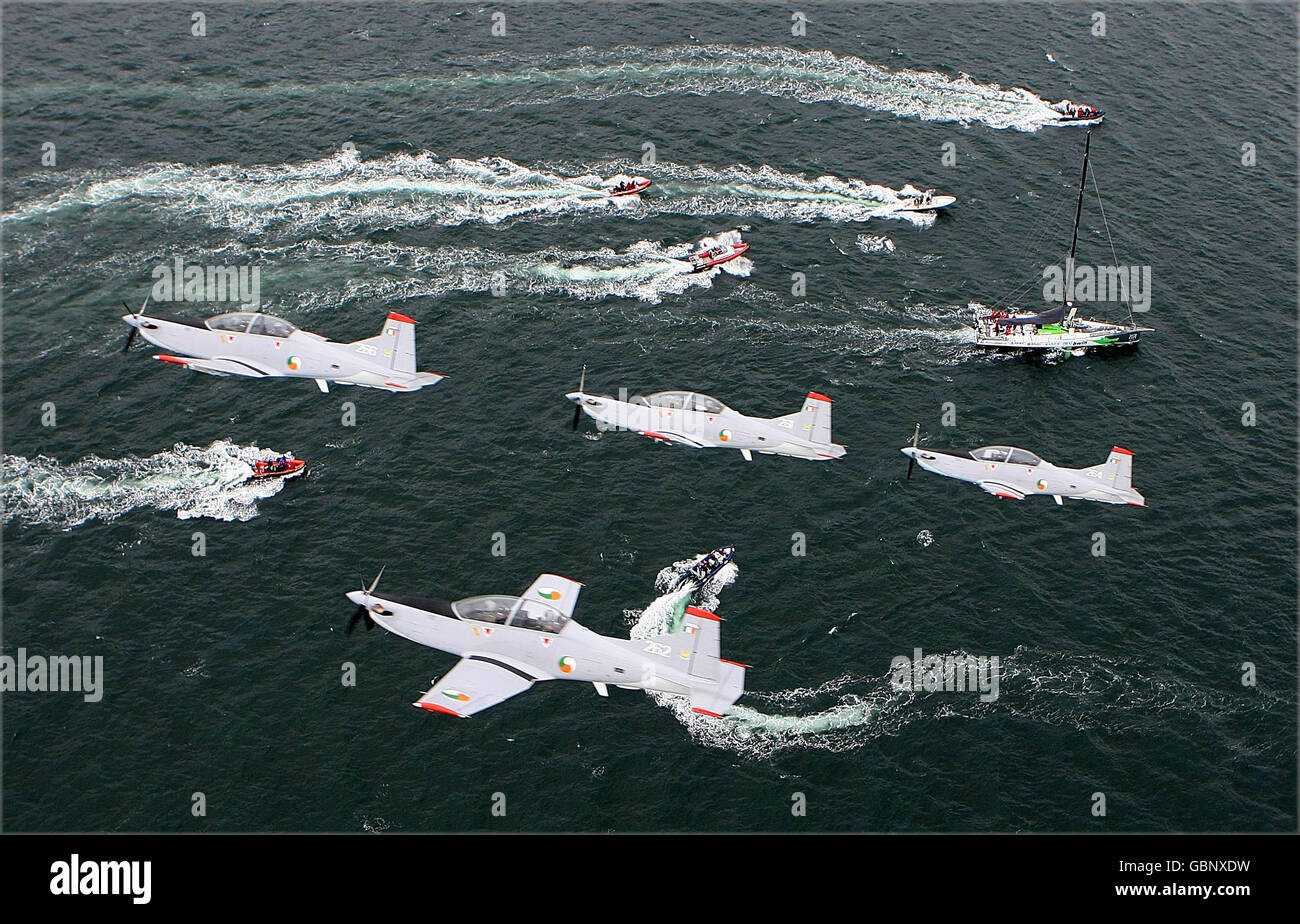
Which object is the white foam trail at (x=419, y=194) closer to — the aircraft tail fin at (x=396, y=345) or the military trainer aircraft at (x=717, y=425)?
the aircraft tail fin at (x=396, y=345)

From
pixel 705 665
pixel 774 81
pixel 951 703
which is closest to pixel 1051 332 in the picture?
pixel 951 703

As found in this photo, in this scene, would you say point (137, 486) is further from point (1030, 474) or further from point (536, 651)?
point (1030, 474)

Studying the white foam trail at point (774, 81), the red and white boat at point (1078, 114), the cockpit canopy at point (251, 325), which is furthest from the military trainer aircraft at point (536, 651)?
the red and white boat at point (1078, 114)

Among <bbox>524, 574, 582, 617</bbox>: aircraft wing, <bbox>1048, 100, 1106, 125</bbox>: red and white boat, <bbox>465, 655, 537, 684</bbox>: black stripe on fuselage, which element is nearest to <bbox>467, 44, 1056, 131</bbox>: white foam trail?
<bbox>1048, 100, 1106, 125</bbox>: red and white boat

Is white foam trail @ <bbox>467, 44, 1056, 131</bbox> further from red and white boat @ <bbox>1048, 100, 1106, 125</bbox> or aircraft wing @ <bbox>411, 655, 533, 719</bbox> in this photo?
aircraft wing @ <bbox>411, 655, 533, 719</bbox>

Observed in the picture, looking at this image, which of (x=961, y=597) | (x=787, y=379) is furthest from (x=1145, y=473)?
(x=787, y=379)
